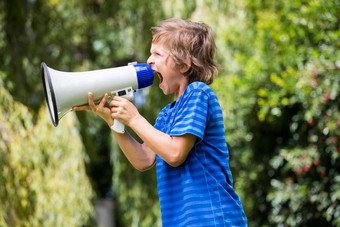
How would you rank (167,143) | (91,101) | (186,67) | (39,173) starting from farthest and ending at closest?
(39,173) < (186,67) < (91,101) < (167,143)

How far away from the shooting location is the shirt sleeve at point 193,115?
193cm

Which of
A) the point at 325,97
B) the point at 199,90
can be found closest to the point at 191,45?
the point at 199,90

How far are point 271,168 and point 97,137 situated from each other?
4.51m

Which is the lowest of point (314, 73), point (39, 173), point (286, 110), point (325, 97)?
point (286, 110)

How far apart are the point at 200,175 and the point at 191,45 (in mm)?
531

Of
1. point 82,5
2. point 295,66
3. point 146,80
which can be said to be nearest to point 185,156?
point 146,80

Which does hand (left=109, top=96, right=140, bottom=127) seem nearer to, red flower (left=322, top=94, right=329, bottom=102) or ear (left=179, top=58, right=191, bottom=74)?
ear (left=179, top=58, right=191, bottom=74)

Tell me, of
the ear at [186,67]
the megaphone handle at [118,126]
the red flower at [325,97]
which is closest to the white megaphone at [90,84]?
the megaphone handle at [118,126]

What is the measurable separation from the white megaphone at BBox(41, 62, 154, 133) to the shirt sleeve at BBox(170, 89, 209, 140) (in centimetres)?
21

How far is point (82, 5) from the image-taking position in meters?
7.18

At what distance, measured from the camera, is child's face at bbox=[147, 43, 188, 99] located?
84.9 inches

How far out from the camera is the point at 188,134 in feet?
6.37

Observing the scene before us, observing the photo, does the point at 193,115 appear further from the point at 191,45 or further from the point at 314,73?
the point at 314,73

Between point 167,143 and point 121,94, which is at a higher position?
point 121,94
